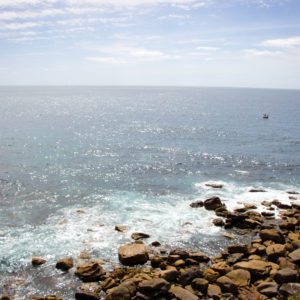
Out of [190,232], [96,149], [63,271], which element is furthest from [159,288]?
[96,149]

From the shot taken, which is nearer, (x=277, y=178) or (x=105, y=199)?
(x=105, y=199)

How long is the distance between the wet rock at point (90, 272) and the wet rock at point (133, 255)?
2323mm

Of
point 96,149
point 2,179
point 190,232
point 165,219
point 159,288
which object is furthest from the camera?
point 96,149

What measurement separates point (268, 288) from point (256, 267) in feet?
8.57

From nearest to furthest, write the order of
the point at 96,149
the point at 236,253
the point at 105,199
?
the point at 236,253, the point at 105,199, the point at 96,149

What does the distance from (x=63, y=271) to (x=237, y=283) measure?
43.5ft

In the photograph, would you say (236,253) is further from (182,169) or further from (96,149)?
(96,149)

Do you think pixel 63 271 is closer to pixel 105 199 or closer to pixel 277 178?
pixel 105 199

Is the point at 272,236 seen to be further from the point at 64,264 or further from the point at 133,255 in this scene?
the point at 64,264

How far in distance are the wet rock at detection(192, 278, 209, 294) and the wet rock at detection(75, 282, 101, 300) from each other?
681 cm

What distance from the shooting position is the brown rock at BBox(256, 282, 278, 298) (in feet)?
81.7

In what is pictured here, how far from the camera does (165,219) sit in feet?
129

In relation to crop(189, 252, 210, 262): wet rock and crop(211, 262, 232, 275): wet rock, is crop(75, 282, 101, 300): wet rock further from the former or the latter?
crop(211, 262, 232, 275): wet rock

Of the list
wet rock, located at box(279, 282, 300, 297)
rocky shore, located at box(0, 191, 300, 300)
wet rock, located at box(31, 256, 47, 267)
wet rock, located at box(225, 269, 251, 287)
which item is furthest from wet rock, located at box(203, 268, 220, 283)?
wet rock, located at box(31, 256, 47, 267)
